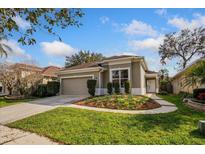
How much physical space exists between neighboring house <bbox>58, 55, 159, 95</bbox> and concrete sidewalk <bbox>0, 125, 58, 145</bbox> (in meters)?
11.8

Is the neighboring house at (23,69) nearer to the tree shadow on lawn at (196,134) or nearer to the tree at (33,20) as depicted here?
the tree at (33,20)

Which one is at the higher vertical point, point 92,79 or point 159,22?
point 159,22

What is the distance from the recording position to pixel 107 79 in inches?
723

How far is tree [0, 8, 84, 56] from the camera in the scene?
464 cm

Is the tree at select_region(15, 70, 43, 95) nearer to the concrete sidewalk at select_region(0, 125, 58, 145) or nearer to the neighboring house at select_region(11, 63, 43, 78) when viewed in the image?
the neighboring house at select_region(11, 63, 43, 78)

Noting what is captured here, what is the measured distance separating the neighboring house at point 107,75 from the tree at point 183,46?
1849 centimetres

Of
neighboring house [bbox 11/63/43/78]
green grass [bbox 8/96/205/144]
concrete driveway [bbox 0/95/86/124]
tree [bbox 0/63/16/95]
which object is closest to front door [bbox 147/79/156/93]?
neighboring house [bbox 11/63/43/78]

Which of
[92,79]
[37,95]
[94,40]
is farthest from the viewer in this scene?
[37,95]

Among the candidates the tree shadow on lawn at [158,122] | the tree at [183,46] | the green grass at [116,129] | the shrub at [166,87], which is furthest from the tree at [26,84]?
the tree at [183,46]

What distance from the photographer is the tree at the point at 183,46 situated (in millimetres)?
31766

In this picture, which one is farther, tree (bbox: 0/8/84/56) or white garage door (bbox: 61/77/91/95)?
white garage door (bbox: 61/77/91/95)

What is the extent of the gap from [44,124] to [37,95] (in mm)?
15099
